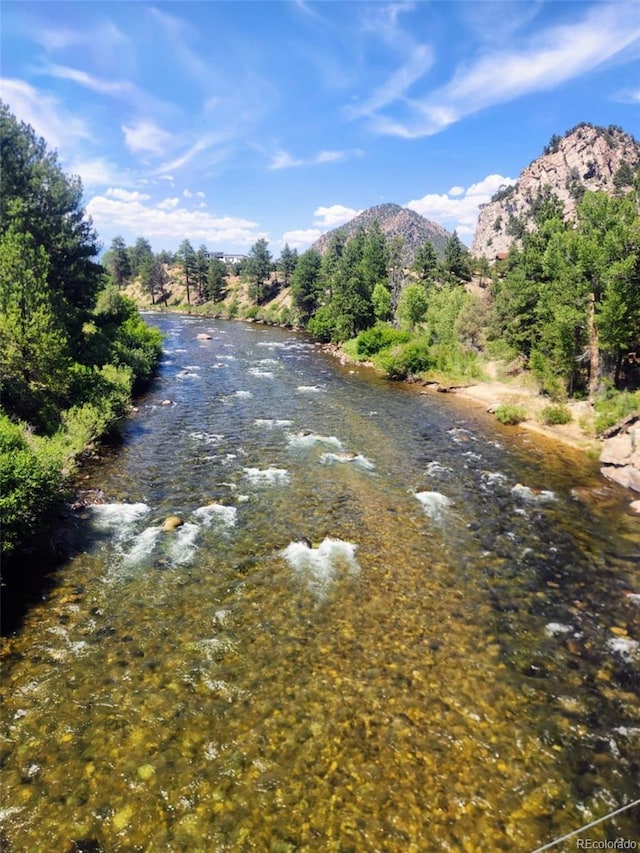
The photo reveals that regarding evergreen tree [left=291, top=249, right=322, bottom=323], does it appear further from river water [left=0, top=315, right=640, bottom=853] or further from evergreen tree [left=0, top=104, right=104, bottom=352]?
river water [left=0, top=315, right=640, bottom=853]

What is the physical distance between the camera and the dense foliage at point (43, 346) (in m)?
16.2

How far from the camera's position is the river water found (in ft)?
29.7

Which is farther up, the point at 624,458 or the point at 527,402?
the point at 527,402

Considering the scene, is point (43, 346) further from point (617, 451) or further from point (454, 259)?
point (454, 259)

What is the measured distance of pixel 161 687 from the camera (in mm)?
11734

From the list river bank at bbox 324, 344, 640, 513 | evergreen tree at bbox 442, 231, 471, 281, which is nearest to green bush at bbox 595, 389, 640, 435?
river bank at bbox 324, 344, 640, 513

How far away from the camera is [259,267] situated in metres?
130

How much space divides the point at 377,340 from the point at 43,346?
1798 inches

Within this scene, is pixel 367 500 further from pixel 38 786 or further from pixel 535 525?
pixel 38 786

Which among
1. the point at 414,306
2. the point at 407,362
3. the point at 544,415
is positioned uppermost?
the point at 414,306

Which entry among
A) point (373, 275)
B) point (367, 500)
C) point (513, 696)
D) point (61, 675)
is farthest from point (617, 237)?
point (373, 275)

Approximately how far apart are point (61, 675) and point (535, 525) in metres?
18.7

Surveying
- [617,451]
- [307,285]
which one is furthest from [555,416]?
[307,285]

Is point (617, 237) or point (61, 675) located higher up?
point (617, 237)
